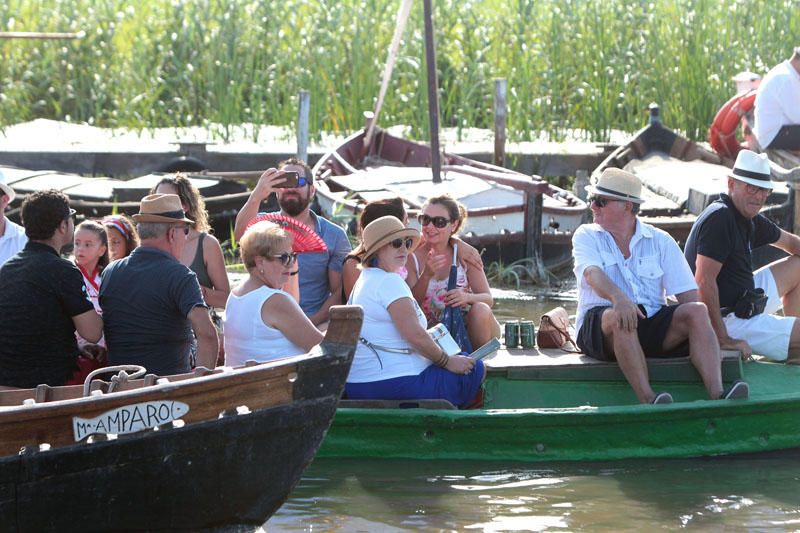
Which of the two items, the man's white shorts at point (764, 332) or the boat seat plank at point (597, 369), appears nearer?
the boat seat plank at point (597, 369)

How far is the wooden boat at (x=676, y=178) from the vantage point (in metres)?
12.3

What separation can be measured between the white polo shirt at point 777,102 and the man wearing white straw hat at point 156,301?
7916 millimetres

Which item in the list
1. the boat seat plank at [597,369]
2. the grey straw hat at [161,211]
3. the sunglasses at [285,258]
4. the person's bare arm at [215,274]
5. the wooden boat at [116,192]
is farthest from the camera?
the wooden boat at [116,192]

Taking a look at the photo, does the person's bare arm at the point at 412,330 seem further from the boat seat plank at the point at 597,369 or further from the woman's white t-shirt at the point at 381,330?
the boat seat plank at the point at 597,369

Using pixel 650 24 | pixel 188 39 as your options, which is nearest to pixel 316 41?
pixel 188 39

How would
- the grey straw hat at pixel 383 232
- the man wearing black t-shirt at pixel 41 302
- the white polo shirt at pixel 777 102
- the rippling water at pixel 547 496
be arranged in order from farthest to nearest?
1. the white polo shirt at pixel 777 102
2. the grey straw hat at pixel 383 232
3. the rippling water at pixel 547 496
4. the man wearing black t-shirt at pixel 41 302

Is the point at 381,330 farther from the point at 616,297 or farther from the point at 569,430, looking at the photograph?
the point at 616,297

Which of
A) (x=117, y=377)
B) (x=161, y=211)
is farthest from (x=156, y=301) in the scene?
(x=117, y=377)

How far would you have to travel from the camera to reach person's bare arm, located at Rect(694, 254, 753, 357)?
7.28 metres

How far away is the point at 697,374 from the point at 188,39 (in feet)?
41.1

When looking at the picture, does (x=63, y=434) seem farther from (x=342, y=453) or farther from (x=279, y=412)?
(x=342, y=453)

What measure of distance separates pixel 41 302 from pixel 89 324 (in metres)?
0.22

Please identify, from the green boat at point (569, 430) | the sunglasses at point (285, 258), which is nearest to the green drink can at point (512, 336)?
the green boat at point (569, 430)

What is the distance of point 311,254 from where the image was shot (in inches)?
306
